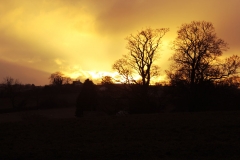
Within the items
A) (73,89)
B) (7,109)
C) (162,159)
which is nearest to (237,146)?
(162,159)

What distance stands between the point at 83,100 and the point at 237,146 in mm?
36157

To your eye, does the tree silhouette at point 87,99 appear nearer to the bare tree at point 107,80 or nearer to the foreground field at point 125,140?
the bare tree at point 107,80

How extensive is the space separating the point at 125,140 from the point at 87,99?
3385 cm

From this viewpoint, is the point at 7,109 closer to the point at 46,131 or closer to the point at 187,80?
the point at 187,80

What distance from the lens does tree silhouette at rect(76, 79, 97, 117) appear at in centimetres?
4773

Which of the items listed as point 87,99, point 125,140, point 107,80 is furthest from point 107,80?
point 125,140

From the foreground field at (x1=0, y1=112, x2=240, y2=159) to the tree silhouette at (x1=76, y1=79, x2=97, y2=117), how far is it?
26.5 m

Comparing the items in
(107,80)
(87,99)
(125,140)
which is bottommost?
(125,140)

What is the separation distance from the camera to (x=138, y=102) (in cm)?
4234

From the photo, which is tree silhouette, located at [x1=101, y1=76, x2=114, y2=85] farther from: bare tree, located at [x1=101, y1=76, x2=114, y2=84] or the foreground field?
the foreground field

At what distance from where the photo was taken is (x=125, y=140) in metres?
16.0

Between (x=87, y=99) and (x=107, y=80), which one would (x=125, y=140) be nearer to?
(x=107, y=80)

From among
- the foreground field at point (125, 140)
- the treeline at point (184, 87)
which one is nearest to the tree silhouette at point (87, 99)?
the treeline at point (184, 87)

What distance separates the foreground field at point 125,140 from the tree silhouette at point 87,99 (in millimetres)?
26534
